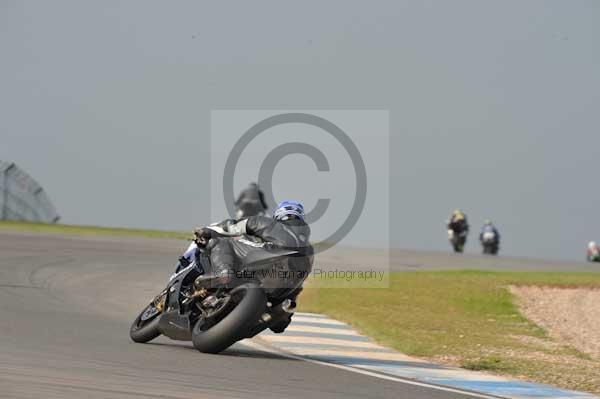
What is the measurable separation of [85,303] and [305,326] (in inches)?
110

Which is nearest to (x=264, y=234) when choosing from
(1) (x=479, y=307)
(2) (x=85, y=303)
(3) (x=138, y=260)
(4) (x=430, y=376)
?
(4) (x=430, y=376)

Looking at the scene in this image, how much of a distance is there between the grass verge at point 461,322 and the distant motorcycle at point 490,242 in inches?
562

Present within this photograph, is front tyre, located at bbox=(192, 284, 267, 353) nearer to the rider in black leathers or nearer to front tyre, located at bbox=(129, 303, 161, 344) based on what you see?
the rider in black leathers

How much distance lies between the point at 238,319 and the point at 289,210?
3.58 feet

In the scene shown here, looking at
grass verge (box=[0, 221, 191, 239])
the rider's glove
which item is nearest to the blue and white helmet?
the rider's glove

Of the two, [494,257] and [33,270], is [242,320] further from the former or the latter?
[494,257]

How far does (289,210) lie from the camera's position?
9.12 meters

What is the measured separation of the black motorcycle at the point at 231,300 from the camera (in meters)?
8.67

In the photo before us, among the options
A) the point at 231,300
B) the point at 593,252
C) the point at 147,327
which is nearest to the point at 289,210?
the point at 231,300

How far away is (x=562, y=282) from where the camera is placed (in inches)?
804

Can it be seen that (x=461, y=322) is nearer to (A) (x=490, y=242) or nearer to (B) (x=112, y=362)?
(B) (x=112, y=362)

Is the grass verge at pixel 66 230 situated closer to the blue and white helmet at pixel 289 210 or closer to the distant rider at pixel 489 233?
the distant rider at pixel 489 233

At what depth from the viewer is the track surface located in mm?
6897

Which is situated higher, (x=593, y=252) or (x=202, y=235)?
(x=202, y=235)
